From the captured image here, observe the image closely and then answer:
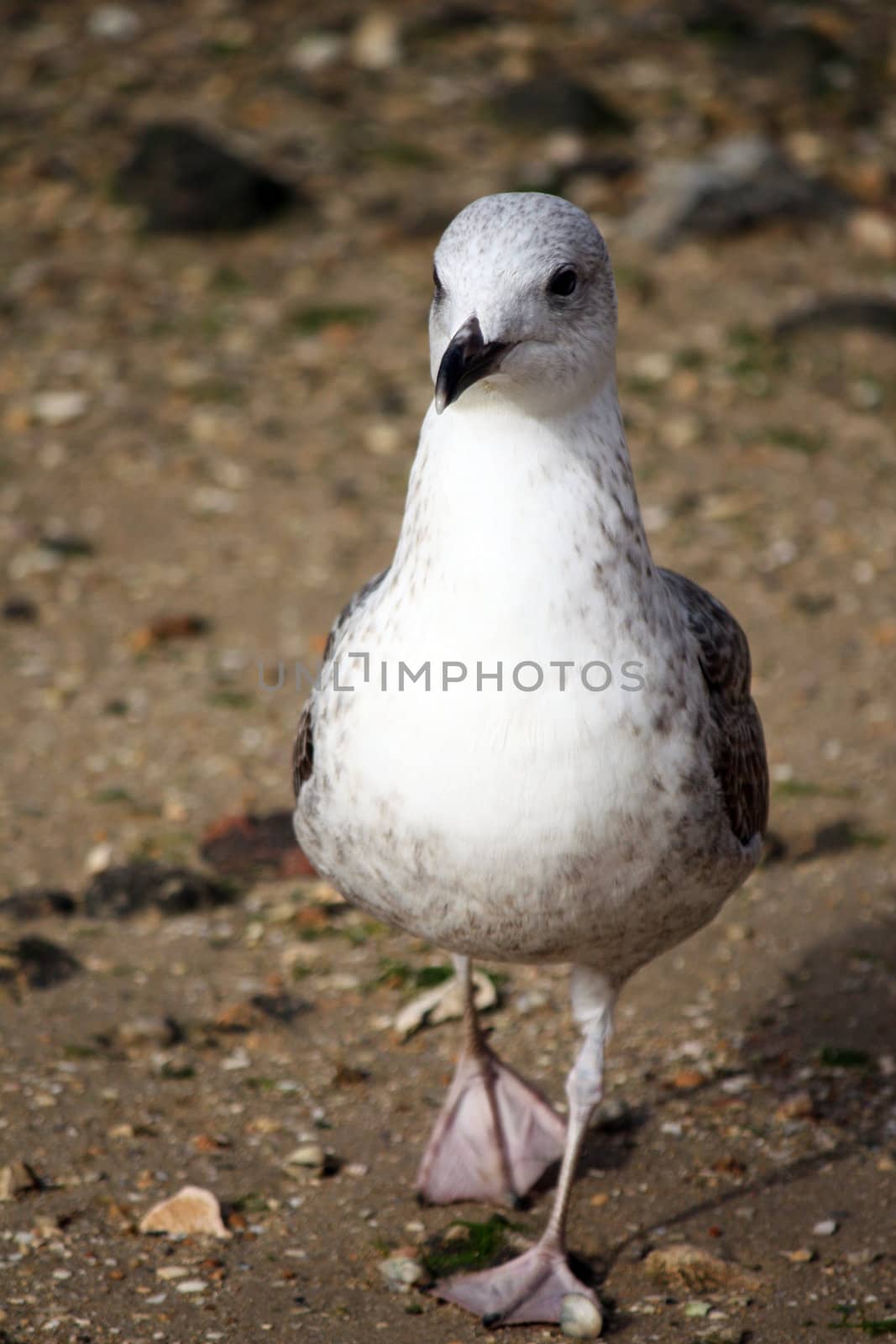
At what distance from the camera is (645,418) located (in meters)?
8.80

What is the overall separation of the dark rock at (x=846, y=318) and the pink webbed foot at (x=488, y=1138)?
587 cm

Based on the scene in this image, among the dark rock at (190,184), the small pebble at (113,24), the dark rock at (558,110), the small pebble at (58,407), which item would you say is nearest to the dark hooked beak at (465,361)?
the small pebble at (58,407)

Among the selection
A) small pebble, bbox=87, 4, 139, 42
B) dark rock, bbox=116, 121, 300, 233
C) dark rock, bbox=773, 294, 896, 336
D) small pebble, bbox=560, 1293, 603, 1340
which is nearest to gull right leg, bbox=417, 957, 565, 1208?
small pebble, bbox=560, 1293, 603, 1340

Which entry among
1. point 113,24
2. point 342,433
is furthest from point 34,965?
point 113,24

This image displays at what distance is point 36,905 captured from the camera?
5578mm

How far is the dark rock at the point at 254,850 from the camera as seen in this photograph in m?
5.88

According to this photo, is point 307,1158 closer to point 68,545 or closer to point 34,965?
point 34,965

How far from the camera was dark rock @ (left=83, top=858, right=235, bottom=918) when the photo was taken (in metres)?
5.62

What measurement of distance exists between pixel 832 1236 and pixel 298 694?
3.39m

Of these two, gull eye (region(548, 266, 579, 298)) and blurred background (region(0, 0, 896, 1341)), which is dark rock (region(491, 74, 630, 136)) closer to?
blurred background (region(0, 0, 896, 1341))

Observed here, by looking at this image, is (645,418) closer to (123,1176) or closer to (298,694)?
(298,694)

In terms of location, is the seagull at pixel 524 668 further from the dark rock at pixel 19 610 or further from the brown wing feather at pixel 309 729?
the dark rock at pixel 19 610

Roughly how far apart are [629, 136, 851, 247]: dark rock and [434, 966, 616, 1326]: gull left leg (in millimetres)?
6983

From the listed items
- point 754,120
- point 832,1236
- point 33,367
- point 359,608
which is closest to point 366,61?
point 754,120
